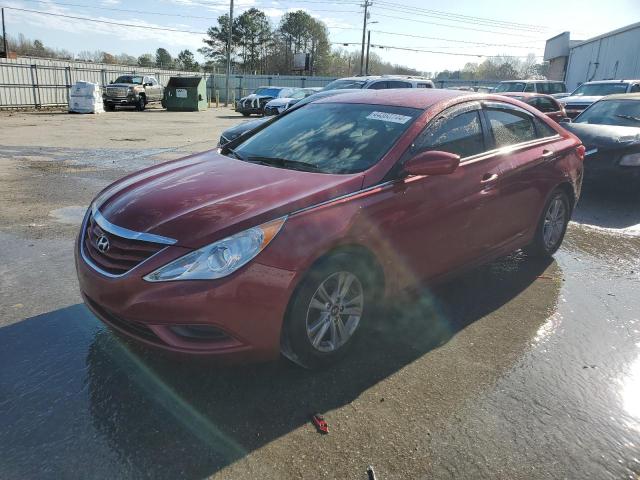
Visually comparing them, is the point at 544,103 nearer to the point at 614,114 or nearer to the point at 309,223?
the point at 614,114

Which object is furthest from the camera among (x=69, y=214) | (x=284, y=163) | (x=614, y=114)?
(x=614, y=114)

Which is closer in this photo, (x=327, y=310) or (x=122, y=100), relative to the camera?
(x=327, y=310)

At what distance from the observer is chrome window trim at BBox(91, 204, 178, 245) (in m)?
2.62

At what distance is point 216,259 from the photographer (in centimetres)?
256

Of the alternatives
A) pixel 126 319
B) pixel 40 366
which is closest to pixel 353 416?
pixel 126 319

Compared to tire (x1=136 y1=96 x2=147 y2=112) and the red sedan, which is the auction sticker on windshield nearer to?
the red sedan

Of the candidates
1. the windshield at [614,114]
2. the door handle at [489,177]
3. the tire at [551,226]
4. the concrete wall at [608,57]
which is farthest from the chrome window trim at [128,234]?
the concrete wall at [608,57]

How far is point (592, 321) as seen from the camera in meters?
3.87

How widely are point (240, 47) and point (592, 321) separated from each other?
253ft

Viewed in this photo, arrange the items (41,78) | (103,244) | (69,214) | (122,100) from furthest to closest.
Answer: (122,100)
(41,78)
(69,214)
(103,244)

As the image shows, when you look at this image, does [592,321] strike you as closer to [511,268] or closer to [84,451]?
[511,268]

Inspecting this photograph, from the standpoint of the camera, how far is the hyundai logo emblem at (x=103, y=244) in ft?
9.24

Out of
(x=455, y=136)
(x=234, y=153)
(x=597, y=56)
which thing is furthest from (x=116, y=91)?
(x=597, y=56)

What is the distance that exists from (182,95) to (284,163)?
29071mm
